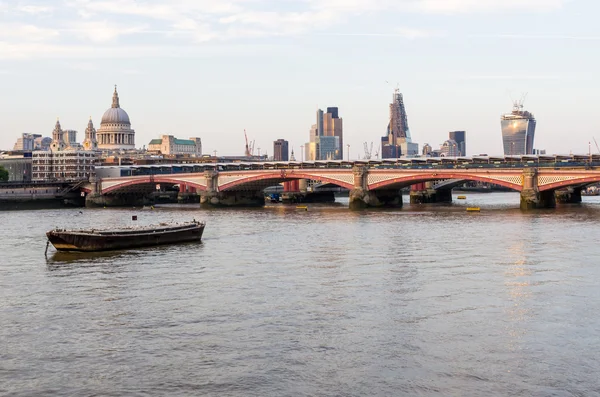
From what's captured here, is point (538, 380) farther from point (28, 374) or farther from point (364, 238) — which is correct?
A: point (364, 238)

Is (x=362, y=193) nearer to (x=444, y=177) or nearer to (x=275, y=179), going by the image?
(x=444, y=177)

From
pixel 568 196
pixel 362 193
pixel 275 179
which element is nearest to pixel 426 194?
pixel 568 196

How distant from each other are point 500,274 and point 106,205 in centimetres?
10942

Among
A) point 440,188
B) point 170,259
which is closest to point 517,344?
point 170,259

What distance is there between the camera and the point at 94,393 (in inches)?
857

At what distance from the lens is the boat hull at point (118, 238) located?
54.5 metres

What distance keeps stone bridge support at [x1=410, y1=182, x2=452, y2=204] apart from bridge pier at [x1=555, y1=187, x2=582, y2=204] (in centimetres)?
2305

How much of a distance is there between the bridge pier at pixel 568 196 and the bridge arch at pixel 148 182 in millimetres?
55050

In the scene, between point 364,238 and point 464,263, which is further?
point 364,238

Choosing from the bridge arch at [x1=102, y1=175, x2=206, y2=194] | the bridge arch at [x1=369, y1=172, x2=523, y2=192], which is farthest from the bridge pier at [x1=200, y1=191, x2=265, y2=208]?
the bridge arch at [x1=369, y1=172, x2=523, y2=192]

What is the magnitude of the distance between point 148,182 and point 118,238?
78.3m

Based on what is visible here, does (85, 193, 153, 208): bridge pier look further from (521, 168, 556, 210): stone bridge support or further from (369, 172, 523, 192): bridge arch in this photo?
(521, 168, 556, 210): stone bridge support

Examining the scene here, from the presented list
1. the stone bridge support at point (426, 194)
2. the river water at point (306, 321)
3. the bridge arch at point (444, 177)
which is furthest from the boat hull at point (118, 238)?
the stone bridge support at point (426, 194)

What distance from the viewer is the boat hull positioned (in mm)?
54531
